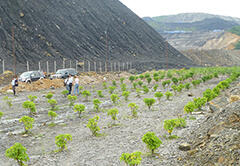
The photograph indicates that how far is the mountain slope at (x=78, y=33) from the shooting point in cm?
4538

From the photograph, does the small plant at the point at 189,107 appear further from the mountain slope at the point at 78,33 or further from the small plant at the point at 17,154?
the mountain slope at the point at 78,33

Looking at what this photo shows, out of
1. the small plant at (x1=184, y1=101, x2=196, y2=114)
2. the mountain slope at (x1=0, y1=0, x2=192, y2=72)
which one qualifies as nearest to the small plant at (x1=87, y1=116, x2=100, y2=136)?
the small plant at (x1=184, y1=101, x2=196, y2=114)

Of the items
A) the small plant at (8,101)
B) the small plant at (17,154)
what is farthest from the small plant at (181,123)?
the small plant at (8,101)

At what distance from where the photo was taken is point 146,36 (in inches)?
2938

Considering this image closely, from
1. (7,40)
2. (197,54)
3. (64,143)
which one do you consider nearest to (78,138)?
(64,143)

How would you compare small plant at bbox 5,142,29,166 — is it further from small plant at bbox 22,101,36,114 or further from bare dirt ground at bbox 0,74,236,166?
small plant at bbox 22,101,36,114

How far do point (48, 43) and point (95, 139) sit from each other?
39.7 m

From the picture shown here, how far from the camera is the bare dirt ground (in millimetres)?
8672

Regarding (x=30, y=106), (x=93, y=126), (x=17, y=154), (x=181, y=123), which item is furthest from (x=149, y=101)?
(x=17, y=154)

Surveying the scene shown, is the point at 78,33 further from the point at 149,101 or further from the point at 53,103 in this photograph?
the point at 149,101

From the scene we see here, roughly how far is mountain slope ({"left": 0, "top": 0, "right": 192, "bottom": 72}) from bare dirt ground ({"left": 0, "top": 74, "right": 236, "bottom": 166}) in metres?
29.1

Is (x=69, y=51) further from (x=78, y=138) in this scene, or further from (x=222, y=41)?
(x=222, y=41)

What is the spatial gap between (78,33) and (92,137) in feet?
157

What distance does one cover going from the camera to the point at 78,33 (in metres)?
56.9
